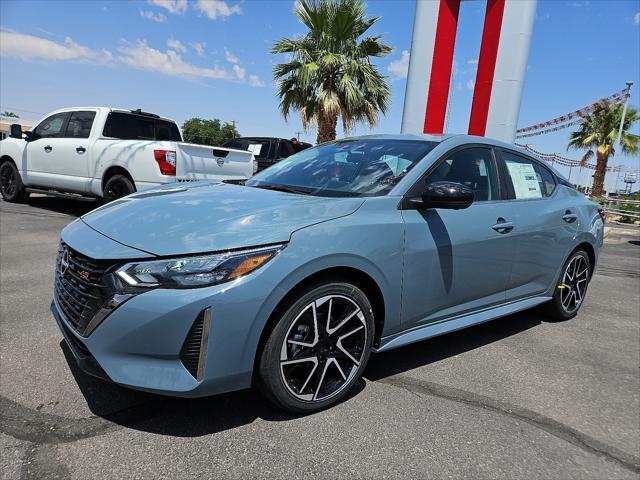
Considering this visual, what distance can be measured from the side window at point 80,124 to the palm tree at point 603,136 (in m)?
26.2

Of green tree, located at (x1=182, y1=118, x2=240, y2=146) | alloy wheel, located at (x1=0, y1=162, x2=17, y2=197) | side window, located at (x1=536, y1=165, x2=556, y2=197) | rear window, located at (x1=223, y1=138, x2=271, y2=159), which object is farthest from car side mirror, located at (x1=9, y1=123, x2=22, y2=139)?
green tree, located at (x1=182, y1=118, x2=240, y2=146)

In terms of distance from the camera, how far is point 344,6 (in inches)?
491

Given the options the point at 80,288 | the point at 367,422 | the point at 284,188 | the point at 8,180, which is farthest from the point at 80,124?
the point at 367,422

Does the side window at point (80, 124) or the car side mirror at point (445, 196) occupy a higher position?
the side window at point (80, 124)

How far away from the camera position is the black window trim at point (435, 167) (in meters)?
2.74

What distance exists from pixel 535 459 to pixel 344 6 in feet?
42.0

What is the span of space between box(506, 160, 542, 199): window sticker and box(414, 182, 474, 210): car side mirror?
1131mm

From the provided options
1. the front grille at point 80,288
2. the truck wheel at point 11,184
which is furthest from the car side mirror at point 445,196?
the truck wheel at point 11,184

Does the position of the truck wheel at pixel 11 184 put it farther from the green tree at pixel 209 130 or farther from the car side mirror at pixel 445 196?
the green tree at pixel 209 130

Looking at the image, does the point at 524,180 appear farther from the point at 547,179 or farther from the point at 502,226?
the point at 502,226

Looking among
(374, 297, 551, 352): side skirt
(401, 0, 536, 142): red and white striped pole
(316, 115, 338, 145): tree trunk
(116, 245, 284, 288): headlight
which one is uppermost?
(401, 0, 536, 142): red and white striped pole

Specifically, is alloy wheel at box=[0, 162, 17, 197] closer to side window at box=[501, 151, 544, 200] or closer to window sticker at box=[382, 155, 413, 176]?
window sticker at box=[382, 155, 413, 176]

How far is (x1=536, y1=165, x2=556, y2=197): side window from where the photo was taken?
3973 millimetres

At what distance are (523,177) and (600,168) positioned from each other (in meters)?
27.1
